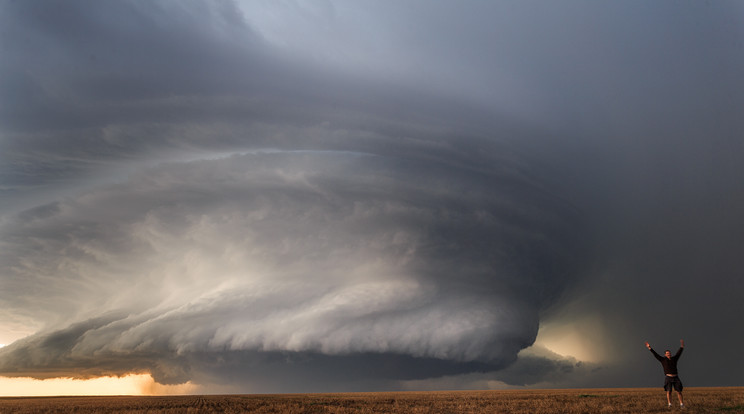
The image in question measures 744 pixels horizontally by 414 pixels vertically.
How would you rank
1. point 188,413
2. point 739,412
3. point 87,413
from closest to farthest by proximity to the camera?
1. point 739,412
2. point 188,413
3. point 87,413

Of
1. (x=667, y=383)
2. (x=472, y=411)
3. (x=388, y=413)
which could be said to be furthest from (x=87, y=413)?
(x=667, y=383)

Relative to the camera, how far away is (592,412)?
95.7 feet

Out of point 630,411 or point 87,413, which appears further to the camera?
point 87,413

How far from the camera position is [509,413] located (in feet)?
103

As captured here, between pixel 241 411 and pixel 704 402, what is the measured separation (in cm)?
2933

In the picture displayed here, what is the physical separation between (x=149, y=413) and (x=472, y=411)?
19.7m

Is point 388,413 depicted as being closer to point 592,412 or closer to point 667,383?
point 592,412

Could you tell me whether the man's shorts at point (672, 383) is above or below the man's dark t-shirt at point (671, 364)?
below

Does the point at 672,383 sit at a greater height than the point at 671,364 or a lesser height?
lesser

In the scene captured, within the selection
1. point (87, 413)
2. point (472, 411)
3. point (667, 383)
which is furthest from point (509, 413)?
point (87, 413)

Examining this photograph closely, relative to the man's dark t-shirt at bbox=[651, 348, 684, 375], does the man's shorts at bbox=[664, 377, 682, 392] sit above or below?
below

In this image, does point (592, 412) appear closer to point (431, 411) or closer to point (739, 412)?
point (739, 412)

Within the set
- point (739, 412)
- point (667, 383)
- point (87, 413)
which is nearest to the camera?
point (739, 412)

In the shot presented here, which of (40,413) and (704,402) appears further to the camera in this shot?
(40,413)
